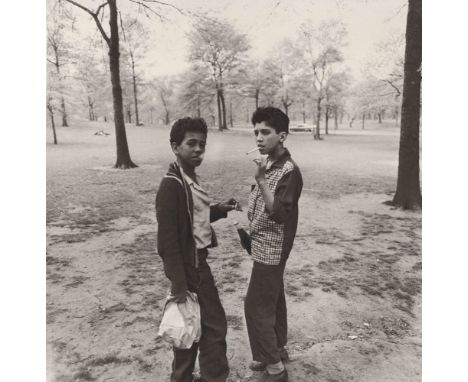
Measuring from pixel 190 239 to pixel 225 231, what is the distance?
11.2 ft

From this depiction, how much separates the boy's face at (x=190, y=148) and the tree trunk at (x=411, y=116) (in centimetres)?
481

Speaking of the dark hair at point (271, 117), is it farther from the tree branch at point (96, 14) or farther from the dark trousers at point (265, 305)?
the tree branch at point (96, 14)

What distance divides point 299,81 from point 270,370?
1368cm

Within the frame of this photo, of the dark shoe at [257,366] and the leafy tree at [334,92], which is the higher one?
the leafy tree at [334,92]

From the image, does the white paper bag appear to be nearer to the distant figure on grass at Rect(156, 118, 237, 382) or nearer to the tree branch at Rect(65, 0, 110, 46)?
the distant figure on grass at Rect(156, 118, 237, 382)

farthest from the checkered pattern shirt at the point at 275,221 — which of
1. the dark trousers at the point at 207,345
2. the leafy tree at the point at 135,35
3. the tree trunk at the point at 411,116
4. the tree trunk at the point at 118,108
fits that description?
the tree trunk at the point at 118,108

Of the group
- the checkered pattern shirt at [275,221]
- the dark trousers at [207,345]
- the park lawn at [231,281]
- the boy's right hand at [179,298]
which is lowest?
the park lawn at [231,281]

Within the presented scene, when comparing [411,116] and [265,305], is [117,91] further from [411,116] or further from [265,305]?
[265,305]

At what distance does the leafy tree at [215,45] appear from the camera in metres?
4.71

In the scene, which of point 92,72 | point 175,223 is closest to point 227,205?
point 175,223

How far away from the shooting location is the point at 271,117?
6.64 feet

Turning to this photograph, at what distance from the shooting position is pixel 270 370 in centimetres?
219

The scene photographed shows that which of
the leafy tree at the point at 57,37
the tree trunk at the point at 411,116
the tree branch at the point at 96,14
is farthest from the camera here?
the tree trunk at the point at 411,116

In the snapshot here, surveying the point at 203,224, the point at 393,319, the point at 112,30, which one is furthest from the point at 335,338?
the point at 112,30
